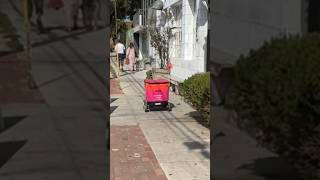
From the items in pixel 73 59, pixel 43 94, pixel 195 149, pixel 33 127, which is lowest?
pixel 195 149

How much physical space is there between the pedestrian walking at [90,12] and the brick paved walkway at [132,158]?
2.60 m

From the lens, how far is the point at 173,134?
835 cm

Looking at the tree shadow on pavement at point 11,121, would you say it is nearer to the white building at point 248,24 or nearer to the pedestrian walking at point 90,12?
the pedestrian walking at point 90,12

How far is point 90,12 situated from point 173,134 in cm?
523

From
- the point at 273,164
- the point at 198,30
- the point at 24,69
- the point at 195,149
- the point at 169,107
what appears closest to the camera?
the point at 24,69

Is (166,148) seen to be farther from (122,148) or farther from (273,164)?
(273,164)

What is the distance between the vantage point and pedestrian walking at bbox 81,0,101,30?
3.25 meters

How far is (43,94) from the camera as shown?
3369mm

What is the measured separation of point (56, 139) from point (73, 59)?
514 millimetres

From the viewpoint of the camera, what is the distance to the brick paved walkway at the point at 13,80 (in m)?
3.27

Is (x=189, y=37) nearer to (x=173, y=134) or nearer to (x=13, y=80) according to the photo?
(x=173, y=134)

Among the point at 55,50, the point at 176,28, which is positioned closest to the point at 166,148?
the point at 55,50

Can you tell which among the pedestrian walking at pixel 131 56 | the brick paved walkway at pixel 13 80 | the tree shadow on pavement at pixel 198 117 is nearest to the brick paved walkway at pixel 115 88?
the pedestrian walking at pixel 131 56

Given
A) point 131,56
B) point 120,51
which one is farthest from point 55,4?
point 131,56
